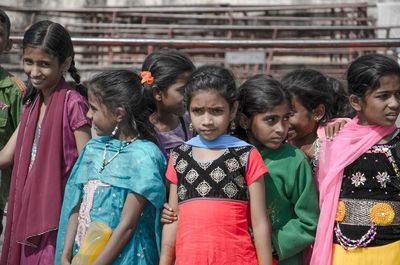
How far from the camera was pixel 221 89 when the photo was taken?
3.32 meters

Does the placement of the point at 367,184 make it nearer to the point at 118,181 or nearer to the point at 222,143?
the point at 222,143

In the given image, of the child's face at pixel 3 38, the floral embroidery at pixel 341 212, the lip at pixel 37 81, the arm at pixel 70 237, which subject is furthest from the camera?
the child's face at pixel 3 38

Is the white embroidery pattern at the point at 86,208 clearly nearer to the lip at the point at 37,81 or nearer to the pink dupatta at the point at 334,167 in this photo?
the lip at the point at 37,81

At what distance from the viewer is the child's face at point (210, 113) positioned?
130 inches

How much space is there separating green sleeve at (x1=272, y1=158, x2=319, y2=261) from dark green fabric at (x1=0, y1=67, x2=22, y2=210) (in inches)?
62.2

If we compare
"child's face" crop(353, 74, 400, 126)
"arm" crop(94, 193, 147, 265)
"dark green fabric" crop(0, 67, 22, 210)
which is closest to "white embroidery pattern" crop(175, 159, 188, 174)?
"arm" crop(94, 193, 147, 265)

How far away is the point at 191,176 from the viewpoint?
329 centimetres

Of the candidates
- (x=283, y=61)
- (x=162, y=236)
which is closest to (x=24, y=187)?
(x=162, y=236)

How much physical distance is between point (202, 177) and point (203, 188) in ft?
0.15

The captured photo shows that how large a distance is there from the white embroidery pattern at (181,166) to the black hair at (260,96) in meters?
0.36

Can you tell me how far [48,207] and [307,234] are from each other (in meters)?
1.19

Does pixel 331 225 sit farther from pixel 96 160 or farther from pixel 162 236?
pixel 96 160

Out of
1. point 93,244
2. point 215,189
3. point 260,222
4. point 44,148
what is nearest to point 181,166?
point 215,189

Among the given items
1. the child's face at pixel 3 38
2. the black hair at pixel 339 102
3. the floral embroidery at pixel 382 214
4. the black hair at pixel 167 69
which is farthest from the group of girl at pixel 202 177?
the child's face at pixel 3 38
